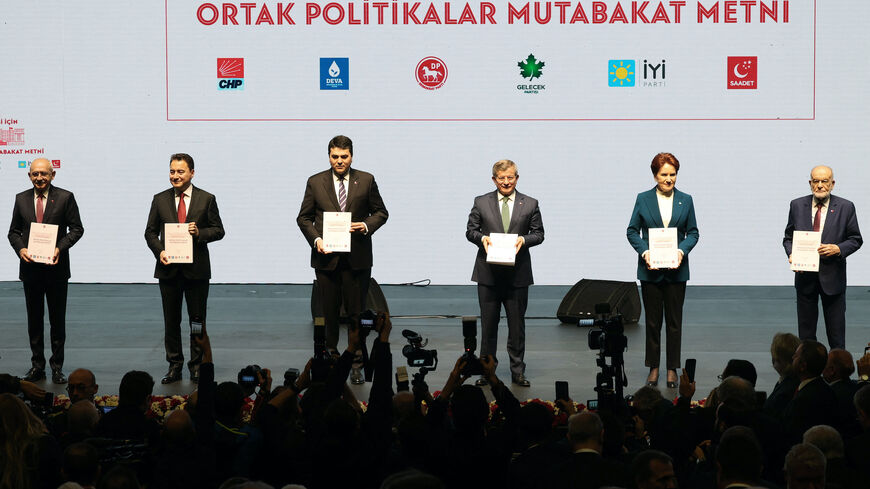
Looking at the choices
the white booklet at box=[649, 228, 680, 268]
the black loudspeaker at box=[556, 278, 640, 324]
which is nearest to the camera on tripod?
the white booklet at box=[649, 228, 680, 268]

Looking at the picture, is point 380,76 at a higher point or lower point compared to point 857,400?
higher

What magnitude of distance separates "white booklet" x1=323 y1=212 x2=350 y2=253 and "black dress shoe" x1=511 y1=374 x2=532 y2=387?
126 centimetres

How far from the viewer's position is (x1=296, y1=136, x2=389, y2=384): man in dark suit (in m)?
6.63

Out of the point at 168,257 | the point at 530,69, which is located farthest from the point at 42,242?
the point at 530,69

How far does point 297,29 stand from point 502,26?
2.00 metres

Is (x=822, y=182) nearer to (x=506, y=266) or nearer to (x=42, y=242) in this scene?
(x=506, y=266)

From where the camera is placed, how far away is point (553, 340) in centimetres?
816

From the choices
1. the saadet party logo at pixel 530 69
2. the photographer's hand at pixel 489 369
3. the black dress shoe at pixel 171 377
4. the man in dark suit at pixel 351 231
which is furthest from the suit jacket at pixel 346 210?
the saadet party logo at pixel 530 69

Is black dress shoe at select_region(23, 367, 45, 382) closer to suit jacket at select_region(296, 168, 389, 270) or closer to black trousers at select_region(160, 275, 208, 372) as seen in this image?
black trousers at select_region(160, 275, 208, 372)

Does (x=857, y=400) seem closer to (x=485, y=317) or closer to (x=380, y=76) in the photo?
(x=485, y=317)

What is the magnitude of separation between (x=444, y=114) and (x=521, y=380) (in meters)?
4.77

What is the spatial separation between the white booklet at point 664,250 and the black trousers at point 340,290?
1.74 m

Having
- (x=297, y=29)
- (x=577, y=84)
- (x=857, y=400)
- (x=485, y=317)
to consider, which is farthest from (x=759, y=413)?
(x=297, y=29)

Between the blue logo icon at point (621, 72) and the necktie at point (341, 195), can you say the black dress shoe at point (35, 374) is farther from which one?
the blue logo icon at point (621, 72)
